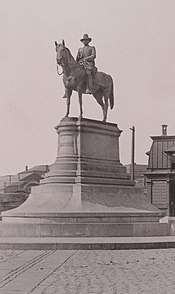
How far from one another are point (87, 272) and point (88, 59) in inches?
552

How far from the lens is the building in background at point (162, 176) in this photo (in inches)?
2205

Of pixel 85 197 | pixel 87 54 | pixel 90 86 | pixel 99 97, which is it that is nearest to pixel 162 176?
pixel 99 97

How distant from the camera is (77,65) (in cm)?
2377

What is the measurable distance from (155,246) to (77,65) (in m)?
9.40

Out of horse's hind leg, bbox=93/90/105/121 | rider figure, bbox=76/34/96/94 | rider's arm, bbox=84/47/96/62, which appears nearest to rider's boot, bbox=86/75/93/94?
rider figure, bbox=76/34/96/94

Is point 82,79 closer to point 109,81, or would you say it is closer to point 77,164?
point 109,81

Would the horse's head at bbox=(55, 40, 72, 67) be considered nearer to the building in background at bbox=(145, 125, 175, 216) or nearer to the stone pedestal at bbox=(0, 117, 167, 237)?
the stone pedestal at bbox=(0, 117, 167, 237)

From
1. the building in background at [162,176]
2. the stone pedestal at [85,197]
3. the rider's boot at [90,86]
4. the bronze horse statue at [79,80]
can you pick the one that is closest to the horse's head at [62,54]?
the bronze horse statue at [79,80]

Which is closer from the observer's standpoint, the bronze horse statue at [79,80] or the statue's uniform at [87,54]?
the bronze horse statue at [79,80]

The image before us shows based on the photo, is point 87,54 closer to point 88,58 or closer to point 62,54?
point 88,58

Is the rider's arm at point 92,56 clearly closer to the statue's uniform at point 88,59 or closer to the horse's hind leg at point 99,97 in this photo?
the statue's uniform at point 88,59

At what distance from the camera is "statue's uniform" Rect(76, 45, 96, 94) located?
24094mm

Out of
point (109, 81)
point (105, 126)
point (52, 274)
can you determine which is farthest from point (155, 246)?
point (109, 81)

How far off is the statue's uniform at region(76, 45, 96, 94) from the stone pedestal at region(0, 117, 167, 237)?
1.64m
